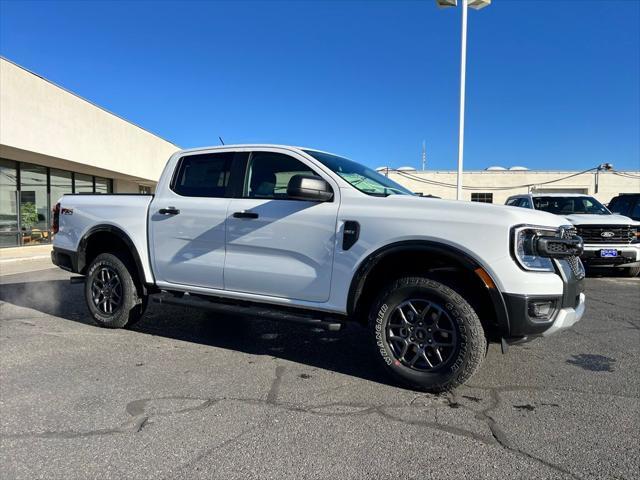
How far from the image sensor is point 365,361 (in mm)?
4543

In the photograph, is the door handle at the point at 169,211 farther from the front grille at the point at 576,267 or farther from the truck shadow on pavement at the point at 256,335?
the front grille at the point at 576,267

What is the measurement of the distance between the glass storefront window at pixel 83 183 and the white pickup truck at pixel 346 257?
56.3 feet

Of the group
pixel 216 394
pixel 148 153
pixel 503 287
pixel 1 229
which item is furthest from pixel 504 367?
pixel 148 153

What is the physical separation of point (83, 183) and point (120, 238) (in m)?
17.8

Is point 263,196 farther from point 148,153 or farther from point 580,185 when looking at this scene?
point 580,185

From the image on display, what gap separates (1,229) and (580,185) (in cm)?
3366

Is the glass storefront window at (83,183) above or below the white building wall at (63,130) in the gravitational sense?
below

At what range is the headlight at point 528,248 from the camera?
3506 millimetres

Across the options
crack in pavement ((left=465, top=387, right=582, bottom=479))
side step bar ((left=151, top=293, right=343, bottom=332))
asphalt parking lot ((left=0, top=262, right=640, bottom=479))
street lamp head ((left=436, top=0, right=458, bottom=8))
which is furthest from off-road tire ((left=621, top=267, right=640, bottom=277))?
side step bar ((left=151, top=293, right=343, bottom=332))

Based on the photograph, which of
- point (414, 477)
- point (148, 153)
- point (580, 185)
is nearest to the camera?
point (414, 477)

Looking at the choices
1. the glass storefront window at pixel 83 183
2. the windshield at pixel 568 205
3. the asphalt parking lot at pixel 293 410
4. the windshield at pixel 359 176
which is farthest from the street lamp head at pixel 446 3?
the glass storefront window at pixel 83 183

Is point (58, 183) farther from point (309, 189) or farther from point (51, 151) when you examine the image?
point (309, 189)

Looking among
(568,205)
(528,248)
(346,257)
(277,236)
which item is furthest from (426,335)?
(568,205)

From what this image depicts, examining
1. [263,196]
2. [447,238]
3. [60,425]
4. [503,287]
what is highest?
[263,196]
